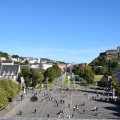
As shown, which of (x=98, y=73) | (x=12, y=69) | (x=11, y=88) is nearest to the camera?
(x=11, y=88)

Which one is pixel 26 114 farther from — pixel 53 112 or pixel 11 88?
pixel 11 88

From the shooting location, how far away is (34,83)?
91.6 metres

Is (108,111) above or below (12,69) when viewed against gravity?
below

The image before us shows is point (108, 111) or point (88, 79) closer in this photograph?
point (108, 111)

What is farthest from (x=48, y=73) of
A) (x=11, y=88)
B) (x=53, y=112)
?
(x=53, y=112)

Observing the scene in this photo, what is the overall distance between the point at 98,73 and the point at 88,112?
143m

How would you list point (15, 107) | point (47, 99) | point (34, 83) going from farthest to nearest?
1. point (34, 83)
2. point (47, 99)
3. point (15, 107)

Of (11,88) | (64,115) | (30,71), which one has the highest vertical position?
(30,71)

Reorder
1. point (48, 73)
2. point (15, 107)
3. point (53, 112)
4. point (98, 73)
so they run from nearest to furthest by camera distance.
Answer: point (53, 112) < point (15, 107) < point (48, 73) < point (98, 73)

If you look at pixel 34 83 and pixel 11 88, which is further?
pixel 34 83

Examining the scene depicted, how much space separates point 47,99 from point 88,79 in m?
53.4

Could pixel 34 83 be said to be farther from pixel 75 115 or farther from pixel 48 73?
pixel 75 115

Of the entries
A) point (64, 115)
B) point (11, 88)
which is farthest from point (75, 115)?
point (11, 88)

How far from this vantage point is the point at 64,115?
139 feet
